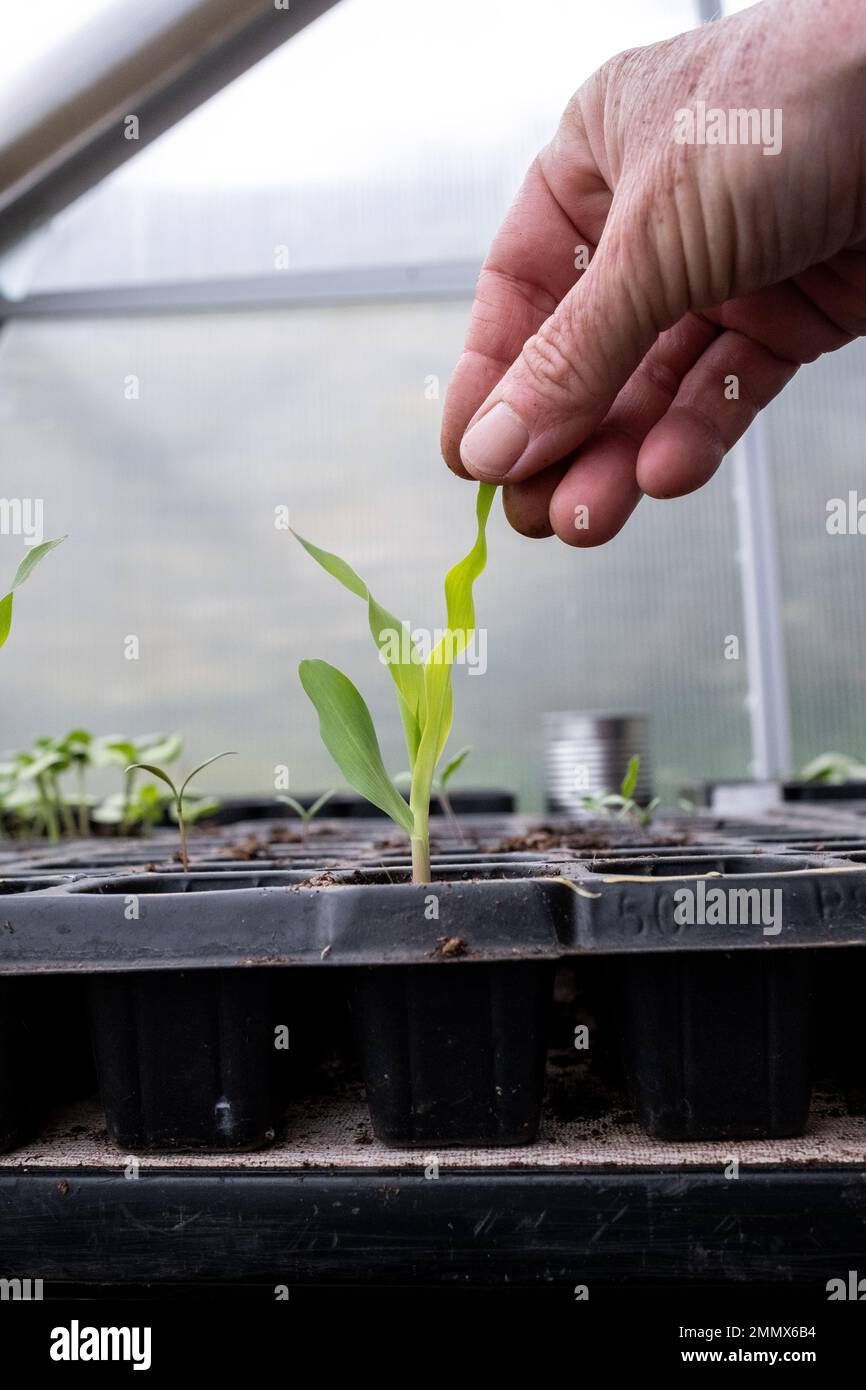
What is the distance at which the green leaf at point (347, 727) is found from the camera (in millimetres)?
629

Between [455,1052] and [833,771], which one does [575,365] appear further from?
[833,771]

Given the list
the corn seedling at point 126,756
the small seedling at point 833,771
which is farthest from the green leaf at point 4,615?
the small seedling at point 833,771

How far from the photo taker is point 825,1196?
491mm

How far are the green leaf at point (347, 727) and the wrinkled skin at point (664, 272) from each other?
0.19 m

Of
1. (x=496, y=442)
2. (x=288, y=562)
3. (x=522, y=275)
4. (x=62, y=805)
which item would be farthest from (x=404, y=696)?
(x=288, y=562)

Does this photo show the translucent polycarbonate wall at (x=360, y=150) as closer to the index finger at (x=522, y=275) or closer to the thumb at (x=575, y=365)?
the index finger at (x=522, y=275)

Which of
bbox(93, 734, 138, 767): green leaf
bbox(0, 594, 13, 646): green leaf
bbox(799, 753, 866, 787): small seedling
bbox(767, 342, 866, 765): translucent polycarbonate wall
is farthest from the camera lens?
bbox(767, 342, 866, 765): translucent polycarbonate wall

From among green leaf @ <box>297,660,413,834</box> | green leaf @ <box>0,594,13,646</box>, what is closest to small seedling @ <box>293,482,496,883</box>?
green leaf @ <box>297,660,413,834</box>

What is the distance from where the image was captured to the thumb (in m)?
0.58

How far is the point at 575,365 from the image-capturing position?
0.62m

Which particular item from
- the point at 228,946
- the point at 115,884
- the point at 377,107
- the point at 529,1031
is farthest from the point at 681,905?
the point at 377,107

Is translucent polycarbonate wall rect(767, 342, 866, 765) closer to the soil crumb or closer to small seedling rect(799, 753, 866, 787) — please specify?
small seedling rect(799, 753, 866, 787)

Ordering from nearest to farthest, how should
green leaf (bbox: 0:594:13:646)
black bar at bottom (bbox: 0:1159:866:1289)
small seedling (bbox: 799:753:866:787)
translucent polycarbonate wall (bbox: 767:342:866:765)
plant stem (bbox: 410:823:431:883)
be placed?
black bar at bottom (bbox: 0:1159:866:1289)
plant stem (bbox: 410:823:431:883)
green leaf (bbox: 0:594:13:646)
small seedling (bbox: 799:753:866:787)
translucent polycarbonate wall (bbox: 767:342:866:765)
